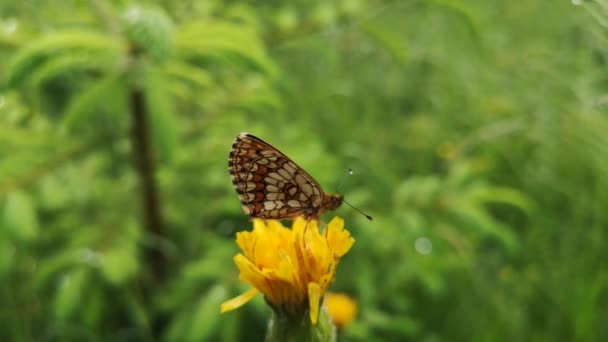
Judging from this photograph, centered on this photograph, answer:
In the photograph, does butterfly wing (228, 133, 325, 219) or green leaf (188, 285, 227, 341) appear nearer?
butterfly wing (228, 133, 325, 219)

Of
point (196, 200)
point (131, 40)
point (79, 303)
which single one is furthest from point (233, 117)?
point (79, 303)

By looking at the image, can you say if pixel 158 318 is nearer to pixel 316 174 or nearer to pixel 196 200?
pixel 196 200

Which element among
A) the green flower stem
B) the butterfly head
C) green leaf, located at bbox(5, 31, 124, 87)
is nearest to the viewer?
the green flower stem

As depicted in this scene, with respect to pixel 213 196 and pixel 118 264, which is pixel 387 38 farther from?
pixel 118 264

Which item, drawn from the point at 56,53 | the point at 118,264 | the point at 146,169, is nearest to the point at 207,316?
the point at 118,264

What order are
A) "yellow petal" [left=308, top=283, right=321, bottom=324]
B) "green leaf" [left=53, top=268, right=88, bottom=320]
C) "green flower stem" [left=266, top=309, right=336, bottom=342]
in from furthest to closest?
"green leaf" [left=53, top=268, right=88, bottom=320]
"green flower stem" [left=266, top=309, right=336, bottom=342]
"yellow petal" [left=308, top=283, right=321, bottom=324]

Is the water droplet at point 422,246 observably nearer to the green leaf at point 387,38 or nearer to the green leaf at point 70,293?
the green leaf at point 387,38

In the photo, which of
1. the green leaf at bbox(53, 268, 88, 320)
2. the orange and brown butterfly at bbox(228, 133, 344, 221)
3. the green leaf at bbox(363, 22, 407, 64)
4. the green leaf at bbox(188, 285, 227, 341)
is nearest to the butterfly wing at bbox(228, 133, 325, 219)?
the orange and brown butterfly at bbox(228, 133, 344, 221)

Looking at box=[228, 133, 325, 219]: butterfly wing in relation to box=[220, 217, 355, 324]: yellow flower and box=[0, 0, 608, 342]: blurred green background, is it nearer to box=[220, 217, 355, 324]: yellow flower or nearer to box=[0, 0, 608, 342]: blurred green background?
box=[220, 217, 355, 324]: yellow flower
